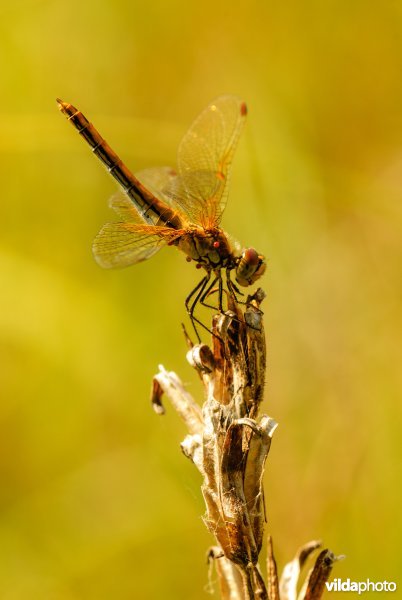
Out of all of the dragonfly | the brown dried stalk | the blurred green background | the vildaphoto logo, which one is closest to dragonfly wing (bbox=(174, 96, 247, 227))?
the dragonfly

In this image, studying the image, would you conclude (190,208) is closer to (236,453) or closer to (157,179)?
(157,179)

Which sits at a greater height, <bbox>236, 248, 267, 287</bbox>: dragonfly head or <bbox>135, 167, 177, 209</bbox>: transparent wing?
<bbox>135, 167, 177, 209</bbox>: transparent wing

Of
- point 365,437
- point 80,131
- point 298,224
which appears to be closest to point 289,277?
point 298,224

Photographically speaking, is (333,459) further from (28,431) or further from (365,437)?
(28,431)

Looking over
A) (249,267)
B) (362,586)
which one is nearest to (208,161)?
(249,267)

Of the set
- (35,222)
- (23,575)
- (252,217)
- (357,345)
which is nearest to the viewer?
(23,575)

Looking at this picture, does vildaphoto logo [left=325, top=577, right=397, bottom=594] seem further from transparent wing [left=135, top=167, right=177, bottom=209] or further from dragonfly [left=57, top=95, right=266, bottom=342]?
transparent wing [left=135, top=167, right=177, bottom=209]

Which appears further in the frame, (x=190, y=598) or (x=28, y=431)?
(x=28, y=431)

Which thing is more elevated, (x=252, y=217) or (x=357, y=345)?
(x=252, y=217)
